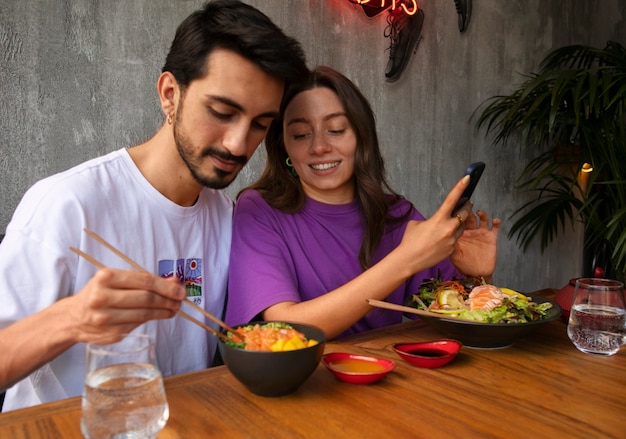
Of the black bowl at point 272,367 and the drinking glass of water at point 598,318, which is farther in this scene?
the drinking glass of water at point 598,318

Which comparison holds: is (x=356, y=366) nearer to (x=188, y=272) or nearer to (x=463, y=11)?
(x=188, y=272)

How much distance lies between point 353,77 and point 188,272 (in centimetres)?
234

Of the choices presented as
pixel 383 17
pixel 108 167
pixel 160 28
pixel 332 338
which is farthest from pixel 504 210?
pixel 108 167

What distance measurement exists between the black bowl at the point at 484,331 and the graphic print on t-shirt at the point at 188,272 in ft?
2.23

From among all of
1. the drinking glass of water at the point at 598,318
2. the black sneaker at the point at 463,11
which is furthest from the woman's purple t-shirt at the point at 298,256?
the black sneaker at the point at 463,11

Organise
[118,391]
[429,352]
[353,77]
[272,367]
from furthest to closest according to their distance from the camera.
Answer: [353,77], [429,352], [272,367], [118,391]

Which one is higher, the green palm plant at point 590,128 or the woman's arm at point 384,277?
the green palm plant at point 590,128

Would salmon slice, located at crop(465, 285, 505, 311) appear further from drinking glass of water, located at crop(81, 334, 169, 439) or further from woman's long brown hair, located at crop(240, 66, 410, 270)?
drinking glass of water, located at crop(81, 334, 169, 439)

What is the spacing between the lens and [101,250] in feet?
4.56

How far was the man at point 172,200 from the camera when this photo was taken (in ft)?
4.21

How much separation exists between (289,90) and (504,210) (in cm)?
334

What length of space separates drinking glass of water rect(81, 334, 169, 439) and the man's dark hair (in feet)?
3.05

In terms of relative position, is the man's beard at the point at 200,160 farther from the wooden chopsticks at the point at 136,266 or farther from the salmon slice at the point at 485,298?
the salmon slice at the point at 485,298

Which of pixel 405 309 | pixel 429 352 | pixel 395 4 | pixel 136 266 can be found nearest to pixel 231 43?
pixel 136 266
